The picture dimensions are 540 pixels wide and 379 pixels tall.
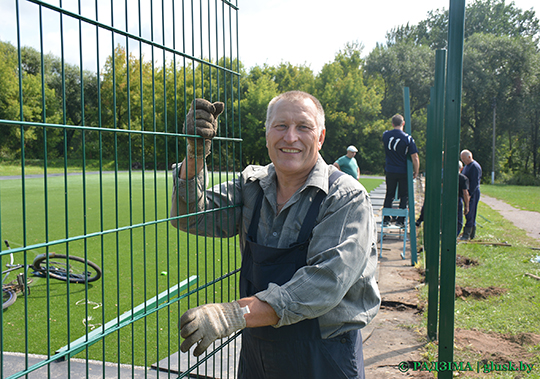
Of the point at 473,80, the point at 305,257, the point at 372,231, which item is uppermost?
the point at 473,80

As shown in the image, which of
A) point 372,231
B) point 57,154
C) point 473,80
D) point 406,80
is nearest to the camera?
point 372,231

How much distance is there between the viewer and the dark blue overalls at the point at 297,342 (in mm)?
1924

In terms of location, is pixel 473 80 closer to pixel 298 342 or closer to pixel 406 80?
pixel 406 80

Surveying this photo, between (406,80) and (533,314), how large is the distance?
159ft

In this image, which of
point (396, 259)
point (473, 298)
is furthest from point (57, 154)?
point (473, 298)

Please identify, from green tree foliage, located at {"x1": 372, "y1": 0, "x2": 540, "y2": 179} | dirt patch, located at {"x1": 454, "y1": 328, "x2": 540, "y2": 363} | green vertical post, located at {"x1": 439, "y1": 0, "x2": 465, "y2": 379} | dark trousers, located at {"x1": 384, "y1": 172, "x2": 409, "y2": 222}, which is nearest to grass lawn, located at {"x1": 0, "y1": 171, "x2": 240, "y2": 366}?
green vertical post, located at {"x1": 439, "y1": 0, "x2": 465, "y2": 379}

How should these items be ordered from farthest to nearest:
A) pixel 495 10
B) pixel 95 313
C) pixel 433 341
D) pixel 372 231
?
pixel 495 10, pixel 95 313, pixel 433 341, pixel 372 231

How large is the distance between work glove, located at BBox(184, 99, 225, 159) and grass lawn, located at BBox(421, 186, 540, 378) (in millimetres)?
2934

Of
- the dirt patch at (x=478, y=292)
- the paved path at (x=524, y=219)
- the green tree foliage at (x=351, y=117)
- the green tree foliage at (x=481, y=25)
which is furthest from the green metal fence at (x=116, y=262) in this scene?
the green tree foliage at (x=481, y=25)

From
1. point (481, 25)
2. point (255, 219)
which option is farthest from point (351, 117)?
point (255, 219)

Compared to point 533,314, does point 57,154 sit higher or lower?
higher

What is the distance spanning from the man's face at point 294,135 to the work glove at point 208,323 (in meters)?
0.77

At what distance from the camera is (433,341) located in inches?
158

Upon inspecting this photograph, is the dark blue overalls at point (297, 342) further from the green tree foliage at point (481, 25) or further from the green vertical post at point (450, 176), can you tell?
the green tree foliage at point (481, 25)
